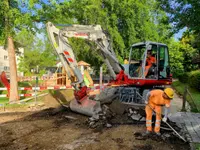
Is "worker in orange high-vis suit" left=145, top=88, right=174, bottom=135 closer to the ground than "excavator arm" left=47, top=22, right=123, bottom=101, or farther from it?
closer to the ground

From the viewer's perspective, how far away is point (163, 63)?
12734 millimetres

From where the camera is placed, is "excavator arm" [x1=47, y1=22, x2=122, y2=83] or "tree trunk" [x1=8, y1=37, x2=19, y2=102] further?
"tree trunk" [x1=8, y1=37, x2=19, y2=102]

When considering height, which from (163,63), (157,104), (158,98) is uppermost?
(163,63)

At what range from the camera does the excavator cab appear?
11992 millimetres

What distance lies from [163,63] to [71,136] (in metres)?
6.82

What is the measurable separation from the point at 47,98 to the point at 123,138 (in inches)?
357

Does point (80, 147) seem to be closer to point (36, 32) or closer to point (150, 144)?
point (150, 144)

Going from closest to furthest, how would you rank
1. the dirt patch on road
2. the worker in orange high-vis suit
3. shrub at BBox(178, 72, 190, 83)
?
the dirt patch on road → the worker in orange high-vis suit → shrub at BBox(178, 72, 190, 83)

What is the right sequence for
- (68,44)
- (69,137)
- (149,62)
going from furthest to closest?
(149,62) < (68,44) < (69,137)

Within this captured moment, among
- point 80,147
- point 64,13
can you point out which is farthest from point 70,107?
point 64,13

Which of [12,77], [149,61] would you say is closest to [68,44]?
[149,61]

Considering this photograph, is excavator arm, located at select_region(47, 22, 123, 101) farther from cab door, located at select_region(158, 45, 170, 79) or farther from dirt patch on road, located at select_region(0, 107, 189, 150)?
cab door, located at select_region(158, 45, 170, 79)

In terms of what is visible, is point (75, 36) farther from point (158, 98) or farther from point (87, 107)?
point (158, 98)

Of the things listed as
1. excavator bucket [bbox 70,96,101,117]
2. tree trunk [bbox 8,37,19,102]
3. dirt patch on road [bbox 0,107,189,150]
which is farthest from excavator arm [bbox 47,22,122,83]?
tree trunk [bbox 8,37,19,102]
